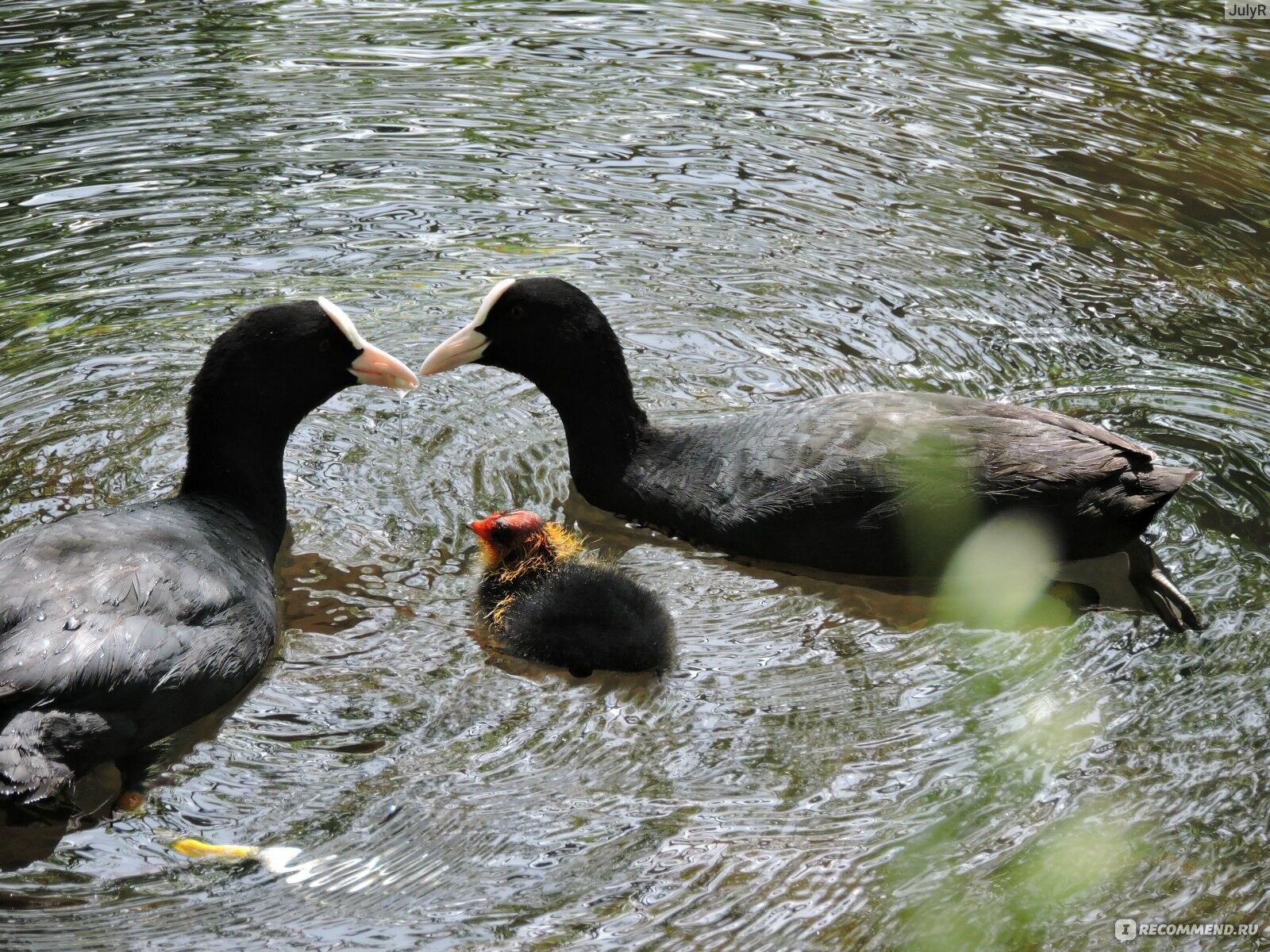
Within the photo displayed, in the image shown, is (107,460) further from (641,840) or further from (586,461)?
(641,840)

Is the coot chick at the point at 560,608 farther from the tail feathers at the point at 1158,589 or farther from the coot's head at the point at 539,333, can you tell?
the tail feathers at the point at 1158,589

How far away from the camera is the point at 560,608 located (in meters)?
4.12

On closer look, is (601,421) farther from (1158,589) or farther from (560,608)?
(1158,589)

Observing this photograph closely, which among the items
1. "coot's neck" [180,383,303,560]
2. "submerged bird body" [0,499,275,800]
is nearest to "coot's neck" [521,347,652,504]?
"coot's neck" [180,383,303,560]

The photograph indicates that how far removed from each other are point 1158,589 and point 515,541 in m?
1.91

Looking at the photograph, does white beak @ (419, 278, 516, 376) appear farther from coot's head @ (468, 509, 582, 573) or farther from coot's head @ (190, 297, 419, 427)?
coot's head @ (468, 509, 582, 573)

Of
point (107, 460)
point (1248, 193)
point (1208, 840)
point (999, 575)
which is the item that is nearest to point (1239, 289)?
point (1248, 193)

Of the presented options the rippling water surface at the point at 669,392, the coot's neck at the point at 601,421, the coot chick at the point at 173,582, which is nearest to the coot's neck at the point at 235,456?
the coot chick at the point at 173,582

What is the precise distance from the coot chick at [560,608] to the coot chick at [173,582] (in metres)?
0.65

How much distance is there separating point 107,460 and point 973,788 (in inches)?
120

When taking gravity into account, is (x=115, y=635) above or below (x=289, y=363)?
below

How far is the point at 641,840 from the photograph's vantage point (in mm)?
3334

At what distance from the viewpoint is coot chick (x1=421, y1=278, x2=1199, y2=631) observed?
14.3 ft

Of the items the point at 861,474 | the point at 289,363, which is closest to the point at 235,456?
the point at 289,363
